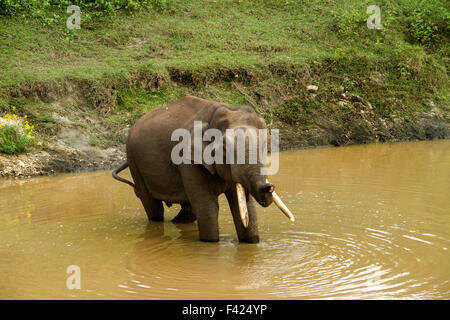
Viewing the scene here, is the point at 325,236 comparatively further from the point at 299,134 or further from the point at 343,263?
the point at 299,134

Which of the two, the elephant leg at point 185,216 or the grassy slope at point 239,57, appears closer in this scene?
the elephant leg at point 185,216

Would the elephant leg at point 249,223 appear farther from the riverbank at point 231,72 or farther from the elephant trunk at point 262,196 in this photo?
the riverbank at point 231,72

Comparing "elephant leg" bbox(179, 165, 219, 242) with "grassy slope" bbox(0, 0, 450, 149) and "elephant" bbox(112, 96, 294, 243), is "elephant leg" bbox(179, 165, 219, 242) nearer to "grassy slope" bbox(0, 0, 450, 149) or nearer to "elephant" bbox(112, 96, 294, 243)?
"elephant" bbox(112, 96, 294, 243)

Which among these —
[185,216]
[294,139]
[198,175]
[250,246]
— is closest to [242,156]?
[198,175]

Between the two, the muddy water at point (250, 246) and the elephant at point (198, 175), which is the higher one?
the elephant at point (198, 175)

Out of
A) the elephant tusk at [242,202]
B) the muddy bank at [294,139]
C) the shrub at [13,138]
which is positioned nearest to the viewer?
the elephant tusk at [242,202]

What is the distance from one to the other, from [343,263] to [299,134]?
9488mm

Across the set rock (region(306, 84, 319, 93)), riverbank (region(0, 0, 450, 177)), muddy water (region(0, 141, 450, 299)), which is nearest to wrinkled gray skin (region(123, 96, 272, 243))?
muddy water (region(0, 141, 450, 299))

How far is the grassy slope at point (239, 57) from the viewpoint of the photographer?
15812mm

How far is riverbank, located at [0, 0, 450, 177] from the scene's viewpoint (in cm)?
1457

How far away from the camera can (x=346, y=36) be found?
1938 cm

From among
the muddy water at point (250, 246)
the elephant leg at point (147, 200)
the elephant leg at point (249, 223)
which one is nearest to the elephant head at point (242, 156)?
the elephant leg at point (249, 223)

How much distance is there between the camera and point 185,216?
9344mm

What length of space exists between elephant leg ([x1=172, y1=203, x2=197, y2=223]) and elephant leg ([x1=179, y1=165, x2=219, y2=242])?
1268 millimetres
